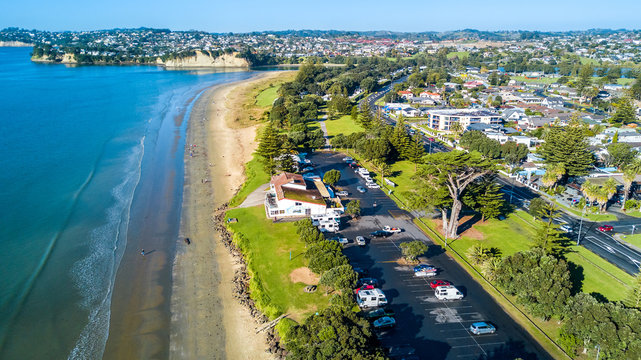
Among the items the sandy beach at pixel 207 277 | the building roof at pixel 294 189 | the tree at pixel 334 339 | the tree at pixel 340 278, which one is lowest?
the sandy beach at pixel 207 277

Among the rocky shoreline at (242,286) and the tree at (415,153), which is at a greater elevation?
the tree at (415,153)

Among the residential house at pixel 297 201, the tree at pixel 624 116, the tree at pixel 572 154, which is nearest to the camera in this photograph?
the residential house at pixel 297 201

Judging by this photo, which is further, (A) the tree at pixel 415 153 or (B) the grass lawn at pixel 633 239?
(A) the tree at pixel 415 153

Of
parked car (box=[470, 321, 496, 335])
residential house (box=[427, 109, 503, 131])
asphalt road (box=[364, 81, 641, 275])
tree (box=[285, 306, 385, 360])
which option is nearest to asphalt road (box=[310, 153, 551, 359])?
parked car (box=[470, 321, 496, 335])

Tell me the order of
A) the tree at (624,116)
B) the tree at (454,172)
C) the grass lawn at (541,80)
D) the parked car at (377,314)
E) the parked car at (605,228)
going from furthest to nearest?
the grass lawn at (541,80), the tree at (624,116), the parked car at (605,228), the tree at (454,172), the parked car at (377,314)

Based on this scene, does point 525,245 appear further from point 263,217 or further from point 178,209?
point 178,209

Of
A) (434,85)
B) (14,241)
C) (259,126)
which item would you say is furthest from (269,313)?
(434,85)

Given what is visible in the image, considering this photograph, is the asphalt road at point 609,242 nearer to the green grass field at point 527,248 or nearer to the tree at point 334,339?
the green grass field at point 527,248

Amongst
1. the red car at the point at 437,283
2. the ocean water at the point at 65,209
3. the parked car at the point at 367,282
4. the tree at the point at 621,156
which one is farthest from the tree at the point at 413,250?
the tree at the point at 621,156
